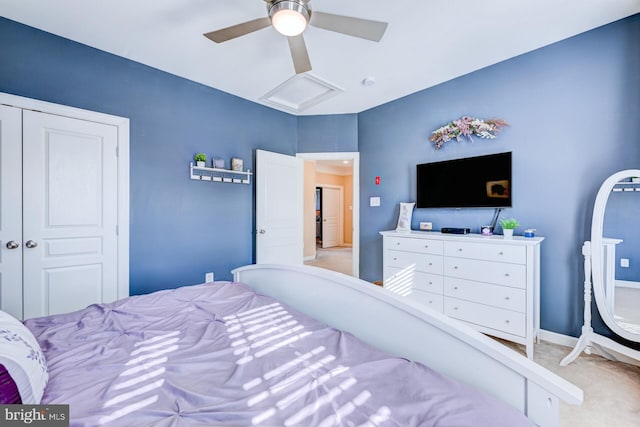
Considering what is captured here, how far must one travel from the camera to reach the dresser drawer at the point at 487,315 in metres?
2.23

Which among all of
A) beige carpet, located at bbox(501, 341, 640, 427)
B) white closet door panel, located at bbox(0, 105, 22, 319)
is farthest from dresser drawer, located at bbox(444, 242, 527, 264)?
white closet door panel, located at bbox(0, 105, 22, 319)

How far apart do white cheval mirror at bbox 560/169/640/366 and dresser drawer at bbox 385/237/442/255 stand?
1.06 m

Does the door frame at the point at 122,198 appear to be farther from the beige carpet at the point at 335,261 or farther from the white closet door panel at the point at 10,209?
the beige carpet at the point at 335,261

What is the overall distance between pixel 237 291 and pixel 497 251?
82.6 inches

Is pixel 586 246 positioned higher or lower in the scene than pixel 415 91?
lower

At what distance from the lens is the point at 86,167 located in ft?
8.00

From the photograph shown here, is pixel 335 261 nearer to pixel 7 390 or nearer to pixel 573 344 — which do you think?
pixel 573 344

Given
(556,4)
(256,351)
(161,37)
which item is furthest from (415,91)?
(256,351)

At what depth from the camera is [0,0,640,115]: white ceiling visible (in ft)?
6.53

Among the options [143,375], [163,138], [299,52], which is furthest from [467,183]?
[163,138]

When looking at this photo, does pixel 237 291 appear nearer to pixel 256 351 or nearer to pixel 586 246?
pixel 256 351

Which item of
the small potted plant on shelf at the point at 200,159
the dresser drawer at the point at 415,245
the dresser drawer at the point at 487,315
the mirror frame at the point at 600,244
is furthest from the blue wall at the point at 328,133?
the mirror frame at the point at 600,244

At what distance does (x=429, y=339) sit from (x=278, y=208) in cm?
302

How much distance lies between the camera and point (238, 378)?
0.86 m
